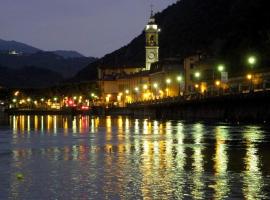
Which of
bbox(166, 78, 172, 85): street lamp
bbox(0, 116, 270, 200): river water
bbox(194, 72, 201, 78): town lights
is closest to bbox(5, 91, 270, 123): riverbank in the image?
bbox(194, 72, 201, 78): town lights

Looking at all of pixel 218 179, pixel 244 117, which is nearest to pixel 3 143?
pixel 218 179

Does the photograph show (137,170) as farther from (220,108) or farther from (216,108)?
(216,108)

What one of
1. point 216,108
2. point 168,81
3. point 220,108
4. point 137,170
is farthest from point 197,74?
point 137,170

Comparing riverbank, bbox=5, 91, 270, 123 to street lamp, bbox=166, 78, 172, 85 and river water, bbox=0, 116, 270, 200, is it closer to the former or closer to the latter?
street lamp, bbox=166, 78, 172, 85

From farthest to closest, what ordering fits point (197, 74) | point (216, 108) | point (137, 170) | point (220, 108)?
point (197, 74), point (216, 108), point (220, 108), point (137, 170)

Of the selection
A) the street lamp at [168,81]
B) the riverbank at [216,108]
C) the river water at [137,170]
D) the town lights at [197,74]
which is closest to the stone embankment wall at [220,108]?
the riverbank at [216,108]

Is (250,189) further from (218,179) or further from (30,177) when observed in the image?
(30,177)

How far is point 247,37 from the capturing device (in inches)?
5522

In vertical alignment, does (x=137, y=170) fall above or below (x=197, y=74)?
below

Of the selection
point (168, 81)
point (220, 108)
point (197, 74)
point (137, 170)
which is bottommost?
point (137, 170)

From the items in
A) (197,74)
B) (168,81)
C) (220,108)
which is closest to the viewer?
(220,108)

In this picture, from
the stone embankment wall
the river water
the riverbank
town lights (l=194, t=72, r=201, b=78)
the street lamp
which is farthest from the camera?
the street lamp

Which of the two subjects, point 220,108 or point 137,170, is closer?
point 137,170

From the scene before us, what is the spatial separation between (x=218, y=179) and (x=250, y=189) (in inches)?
124
